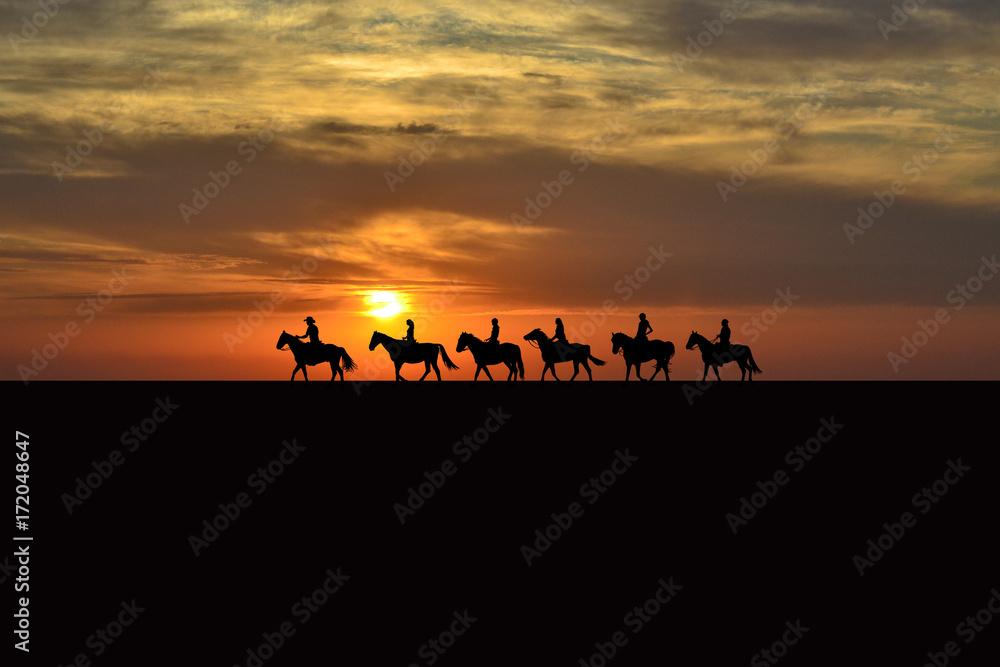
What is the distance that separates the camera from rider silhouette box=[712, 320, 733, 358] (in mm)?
33125

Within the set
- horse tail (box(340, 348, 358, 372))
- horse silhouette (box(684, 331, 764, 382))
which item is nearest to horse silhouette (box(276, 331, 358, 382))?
horse tail (box(340, 348, 358, 372))

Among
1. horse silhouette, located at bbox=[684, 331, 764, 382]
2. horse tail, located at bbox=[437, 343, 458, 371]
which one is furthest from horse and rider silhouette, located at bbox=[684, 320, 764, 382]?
horse tail, located at bbox=[437, 343, 458, 371]

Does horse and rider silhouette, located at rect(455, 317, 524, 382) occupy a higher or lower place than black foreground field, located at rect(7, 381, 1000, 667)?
lower

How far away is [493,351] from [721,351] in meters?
7.77

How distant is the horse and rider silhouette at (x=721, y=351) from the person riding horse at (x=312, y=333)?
483 inches

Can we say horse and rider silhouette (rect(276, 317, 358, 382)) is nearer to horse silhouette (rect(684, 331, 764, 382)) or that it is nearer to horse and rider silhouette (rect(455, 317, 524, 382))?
horse and rider silhouette (rect(455, 317, 524, 382))

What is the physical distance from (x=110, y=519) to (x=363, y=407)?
13364 mm

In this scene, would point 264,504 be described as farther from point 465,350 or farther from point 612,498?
point 465,350

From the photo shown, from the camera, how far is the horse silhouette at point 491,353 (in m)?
33.7

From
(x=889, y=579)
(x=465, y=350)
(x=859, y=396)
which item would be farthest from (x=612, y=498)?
(x=859, y=396)

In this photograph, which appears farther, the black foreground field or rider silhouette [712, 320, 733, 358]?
rider silhouette [712, 320, 733, 358]

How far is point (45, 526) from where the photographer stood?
611 inches

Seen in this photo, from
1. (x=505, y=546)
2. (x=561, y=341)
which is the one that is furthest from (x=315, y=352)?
(x=505, y=546)

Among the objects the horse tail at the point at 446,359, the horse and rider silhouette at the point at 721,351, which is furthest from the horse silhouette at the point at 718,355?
the horse tail at the point at 446,359
